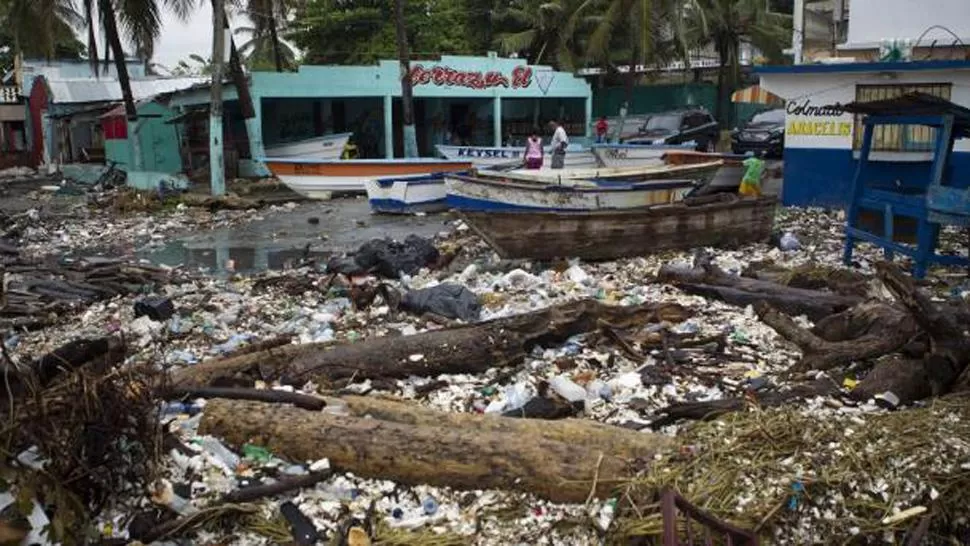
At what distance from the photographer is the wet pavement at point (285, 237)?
500 inches

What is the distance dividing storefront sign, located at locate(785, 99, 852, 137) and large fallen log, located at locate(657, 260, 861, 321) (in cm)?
636

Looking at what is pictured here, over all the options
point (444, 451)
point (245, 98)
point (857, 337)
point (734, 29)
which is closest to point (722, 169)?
point (857, 337)

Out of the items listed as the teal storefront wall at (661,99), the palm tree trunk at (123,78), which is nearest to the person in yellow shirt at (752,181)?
the palm tree trunk at (123,78)

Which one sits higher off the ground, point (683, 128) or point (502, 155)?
point (683, 128)

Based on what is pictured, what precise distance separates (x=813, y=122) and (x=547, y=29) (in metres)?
17.5

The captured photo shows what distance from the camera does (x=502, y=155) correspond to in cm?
2161

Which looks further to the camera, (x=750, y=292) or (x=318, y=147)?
(x=318, y=147)

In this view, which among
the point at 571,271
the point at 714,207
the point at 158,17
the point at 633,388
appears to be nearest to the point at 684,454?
the point at 633,388

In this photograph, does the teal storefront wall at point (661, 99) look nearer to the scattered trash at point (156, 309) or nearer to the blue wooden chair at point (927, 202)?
the blue wooden chair at point (927, 202)

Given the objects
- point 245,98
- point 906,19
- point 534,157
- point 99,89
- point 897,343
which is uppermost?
point 906,19

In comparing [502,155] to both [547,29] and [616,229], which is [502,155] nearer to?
[547,29]

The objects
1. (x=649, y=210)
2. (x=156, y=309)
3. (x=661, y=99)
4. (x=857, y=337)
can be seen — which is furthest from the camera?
(x=661, y=99)

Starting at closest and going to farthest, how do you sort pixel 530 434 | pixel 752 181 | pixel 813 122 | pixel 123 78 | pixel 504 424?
1. pixel 530 434
2. pixel 504 424
3. pixel 752 181
4. pixel 813 122
5. pixel 123 78

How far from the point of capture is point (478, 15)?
32312 mm
